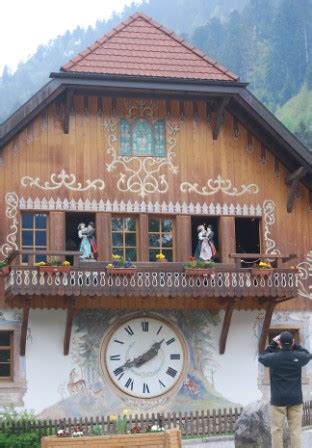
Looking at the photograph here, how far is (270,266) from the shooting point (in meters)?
25.0

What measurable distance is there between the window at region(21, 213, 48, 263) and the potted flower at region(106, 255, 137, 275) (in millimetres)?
2200

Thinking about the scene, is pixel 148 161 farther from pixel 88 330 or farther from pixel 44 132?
pixel 88 330

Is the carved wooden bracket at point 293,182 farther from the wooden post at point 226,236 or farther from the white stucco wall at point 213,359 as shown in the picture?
the white stucco wall at point 213,359

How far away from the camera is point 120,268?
23.7m

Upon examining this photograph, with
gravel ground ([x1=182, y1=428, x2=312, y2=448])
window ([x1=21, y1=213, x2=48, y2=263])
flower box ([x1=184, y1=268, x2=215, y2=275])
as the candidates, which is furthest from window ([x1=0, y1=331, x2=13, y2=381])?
gravel ground ([x1=182, y1=428, x2=312, y2=448])

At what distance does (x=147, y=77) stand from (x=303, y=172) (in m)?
4.83

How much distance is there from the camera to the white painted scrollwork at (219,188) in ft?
85.9

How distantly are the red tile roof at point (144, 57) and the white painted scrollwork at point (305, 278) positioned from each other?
203 inches

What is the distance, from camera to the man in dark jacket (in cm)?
1487

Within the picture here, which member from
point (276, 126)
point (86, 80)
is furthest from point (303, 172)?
point (86, 80)

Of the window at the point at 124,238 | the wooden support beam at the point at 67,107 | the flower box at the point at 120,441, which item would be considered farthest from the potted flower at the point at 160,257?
the flower box at the point at 120,441

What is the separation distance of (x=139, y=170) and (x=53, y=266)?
4.06 m

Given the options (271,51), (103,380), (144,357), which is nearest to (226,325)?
(144,357)

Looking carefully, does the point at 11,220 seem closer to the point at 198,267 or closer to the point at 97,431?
the point at 198,267
